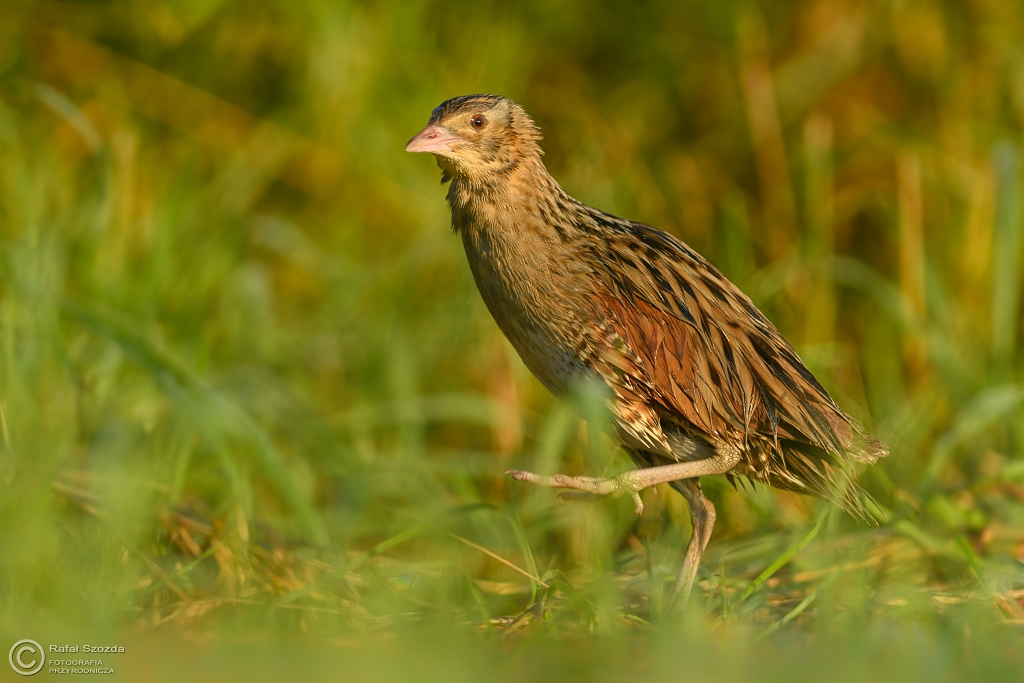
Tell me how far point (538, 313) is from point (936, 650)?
45.3 inches

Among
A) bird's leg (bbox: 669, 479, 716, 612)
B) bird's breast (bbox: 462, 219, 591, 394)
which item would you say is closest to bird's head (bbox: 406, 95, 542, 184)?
bird's breast (bbox: 462, 219, 591, 394)

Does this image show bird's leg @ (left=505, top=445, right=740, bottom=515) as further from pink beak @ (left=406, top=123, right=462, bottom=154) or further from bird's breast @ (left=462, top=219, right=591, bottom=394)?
pink beak @ (left=406, top=123, right=462, bottom=154)

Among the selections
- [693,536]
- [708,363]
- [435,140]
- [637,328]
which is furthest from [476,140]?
[693,536]

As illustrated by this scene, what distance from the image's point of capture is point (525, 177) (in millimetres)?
2852

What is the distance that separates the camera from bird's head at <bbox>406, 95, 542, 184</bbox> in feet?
9.25

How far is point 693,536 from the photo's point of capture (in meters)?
3.00

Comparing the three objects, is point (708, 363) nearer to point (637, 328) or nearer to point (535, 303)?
point (637, 328)

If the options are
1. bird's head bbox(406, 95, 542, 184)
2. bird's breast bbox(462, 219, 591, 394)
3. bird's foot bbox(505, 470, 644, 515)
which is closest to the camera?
bird's foot bbox(505, 470, 644, 515)

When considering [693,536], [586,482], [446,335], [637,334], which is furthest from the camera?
[446,335]

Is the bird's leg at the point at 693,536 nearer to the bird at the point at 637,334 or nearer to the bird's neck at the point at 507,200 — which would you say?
the bird at the point at 637,334

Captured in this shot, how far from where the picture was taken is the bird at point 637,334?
2705mm

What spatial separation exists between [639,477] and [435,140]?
98 centimetres

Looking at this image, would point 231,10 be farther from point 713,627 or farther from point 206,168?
point 713,627

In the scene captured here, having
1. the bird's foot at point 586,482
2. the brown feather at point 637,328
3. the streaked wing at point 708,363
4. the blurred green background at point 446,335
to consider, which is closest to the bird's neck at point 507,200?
the brown feather at point 637,328
